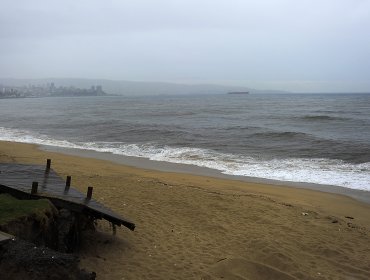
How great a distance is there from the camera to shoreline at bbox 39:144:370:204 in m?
11.7

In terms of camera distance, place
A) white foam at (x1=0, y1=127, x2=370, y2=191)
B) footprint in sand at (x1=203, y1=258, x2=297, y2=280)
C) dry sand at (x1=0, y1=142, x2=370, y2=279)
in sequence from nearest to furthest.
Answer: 1. footprint in sand at (x1=203, y1=258, x2=297, y2=280)
2. dry sand at (x1=0, y1=142, x2=370, y2=279)
3. white foam at (x1=0, y1=127, x2=370, y2=191)

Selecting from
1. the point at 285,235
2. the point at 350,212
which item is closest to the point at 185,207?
the point at 285,235

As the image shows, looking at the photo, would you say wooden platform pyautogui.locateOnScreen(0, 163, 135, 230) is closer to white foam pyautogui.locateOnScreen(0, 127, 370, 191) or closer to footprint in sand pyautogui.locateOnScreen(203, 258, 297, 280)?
footprint in sand pyautogui.locateOnScreen(203, 258, 297, 280)

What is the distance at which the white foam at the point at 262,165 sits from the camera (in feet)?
43.9

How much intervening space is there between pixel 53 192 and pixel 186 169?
9.28 m

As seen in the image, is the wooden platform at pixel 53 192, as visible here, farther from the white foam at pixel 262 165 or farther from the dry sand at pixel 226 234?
the white foam at pixel 262 165

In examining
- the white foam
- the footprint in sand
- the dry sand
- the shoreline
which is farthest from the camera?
the white foam

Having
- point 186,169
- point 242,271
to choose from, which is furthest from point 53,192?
point 186,169

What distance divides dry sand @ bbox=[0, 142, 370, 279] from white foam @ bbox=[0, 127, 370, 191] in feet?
6.96

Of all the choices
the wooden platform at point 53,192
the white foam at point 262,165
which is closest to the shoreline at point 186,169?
the white foam at point 262,165

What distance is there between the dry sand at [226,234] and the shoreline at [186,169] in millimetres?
701

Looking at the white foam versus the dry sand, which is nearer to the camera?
the dry sand

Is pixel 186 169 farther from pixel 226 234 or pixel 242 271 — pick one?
pixel 242 271

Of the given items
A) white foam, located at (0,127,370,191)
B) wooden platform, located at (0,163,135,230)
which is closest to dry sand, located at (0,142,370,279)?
wooden platform, located at (0,163,135,230)
